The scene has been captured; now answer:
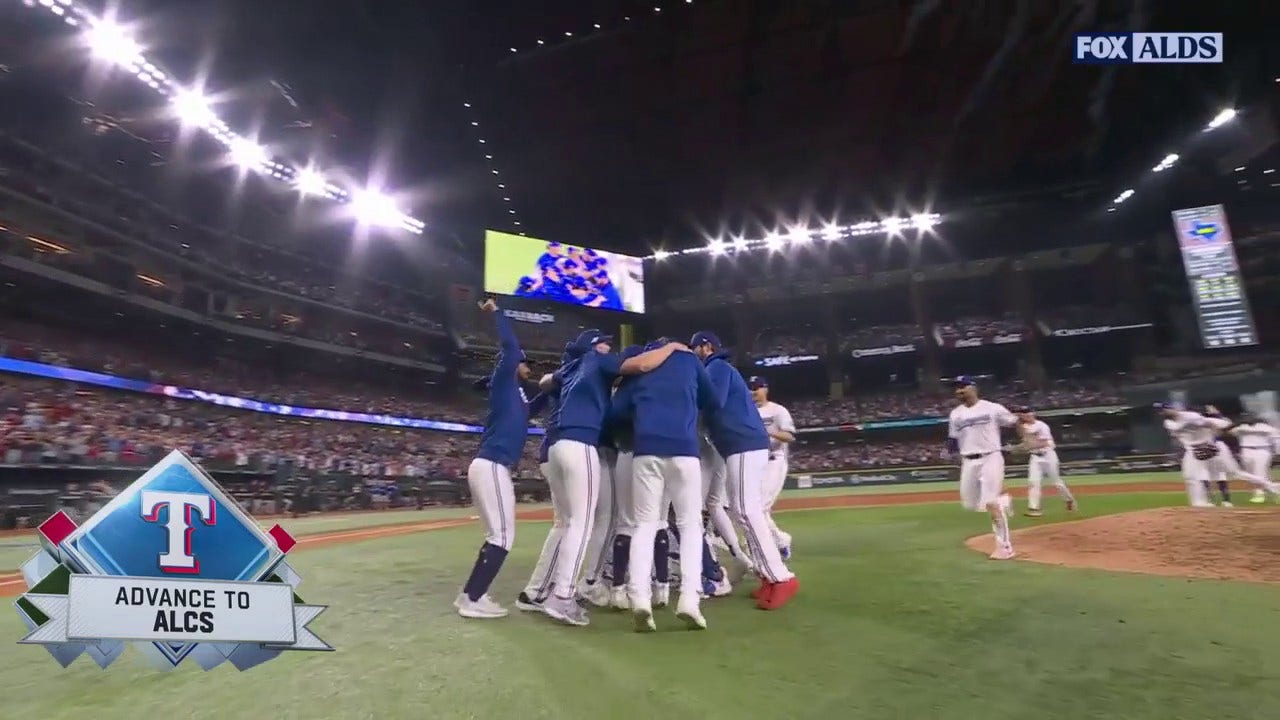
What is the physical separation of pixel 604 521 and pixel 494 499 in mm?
911

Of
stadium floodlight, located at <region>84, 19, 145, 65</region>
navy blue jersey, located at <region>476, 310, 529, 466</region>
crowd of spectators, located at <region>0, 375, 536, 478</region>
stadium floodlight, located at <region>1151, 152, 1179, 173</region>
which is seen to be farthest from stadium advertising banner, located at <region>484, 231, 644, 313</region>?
stadium floodlight, located at <region>1151, 152, 1179, 173</region>

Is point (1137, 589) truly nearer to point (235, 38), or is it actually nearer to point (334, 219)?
point (235, 38)

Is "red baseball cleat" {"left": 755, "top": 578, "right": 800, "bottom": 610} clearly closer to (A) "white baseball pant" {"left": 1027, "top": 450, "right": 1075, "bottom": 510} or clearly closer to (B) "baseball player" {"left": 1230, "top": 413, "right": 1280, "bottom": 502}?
(A) "white baseball pant" {"left": 1027, "top": 450, "right": 1075, "bottom": 510}

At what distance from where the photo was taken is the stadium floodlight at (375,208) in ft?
96.3

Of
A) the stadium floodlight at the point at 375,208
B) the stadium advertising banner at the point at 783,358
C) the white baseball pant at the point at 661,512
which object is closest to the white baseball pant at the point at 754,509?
the white baseball pant at the point at 661,512

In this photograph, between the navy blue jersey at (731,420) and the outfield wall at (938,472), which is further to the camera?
the outfield wall at (938,472)

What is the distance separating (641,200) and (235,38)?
15.9m

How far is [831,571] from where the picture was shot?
5617 mm

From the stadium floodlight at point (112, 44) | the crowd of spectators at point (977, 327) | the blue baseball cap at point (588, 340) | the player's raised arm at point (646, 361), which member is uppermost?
the stadium floodlight at point (112, 44)

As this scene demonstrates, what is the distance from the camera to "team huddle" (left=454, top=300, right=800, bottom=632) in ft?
12.7

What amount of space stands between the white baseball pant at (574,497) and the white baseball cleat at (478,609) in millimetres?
423

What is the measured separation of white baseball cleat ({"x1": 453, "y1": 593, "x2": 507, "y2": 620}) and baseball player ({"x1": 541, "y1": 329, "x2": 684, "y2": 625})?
313 mm

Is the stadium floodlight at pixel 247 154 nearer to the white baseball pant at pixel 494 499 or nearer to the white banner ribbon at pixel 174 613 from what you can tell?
the white baseball pant at pixel 494 499

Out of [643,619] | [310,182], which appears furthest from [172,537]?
[310,182]
